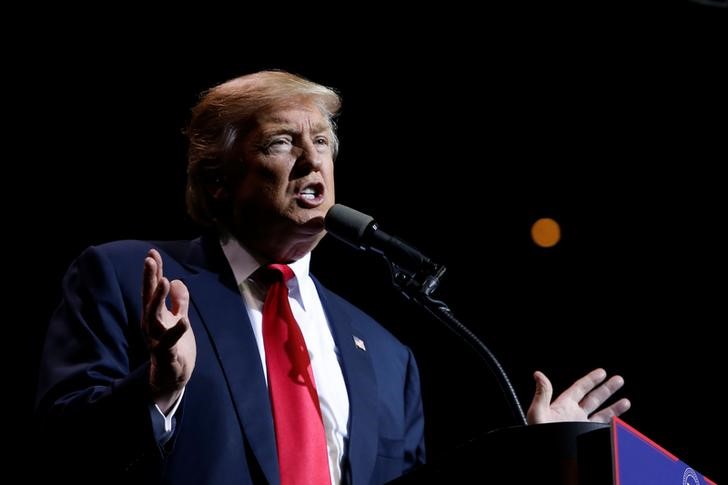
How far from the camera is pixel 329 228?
1.98m

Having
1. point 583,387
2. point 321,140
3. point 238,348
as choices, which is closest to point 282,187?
point 321,140

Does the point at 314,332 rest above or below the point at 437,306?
below

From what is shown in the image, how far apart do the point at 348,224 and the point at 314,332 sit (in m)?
0.43

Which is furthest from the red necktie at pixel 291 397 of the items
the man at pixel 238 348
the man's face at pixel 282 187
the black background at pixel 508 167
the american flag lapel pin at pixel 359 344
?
the black background at pixel 508 167

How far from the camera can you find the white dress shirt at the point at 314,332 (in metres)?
2.03

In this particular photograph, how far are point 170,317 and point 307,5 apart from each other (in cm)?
214

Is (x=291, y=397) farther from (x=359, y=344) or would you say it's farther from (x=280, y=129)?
(x=280, y=129)

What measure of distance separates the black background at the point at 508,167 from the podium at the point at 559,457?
2027mm

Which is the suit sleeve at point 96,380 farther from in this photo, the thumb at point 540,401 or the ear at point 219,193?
the thumb at point 540,401

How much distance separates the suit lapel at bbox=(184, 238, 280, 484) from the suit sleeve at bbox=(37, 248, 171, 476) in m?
0.16

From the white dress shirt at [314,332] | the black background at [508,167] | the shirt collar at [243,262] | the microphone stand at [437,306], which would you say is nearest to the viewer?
the microphone stand at [437,306]

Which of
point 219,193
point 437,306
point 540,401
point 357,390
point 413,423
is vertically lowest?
point 413,423

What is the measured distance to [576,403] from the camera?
2.02 m

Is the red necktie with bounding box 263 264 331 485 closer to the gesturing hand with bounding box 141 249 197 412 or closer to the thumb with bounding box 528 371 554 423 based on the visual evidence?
the gesturing hand with bounding box 141 249 197 412
